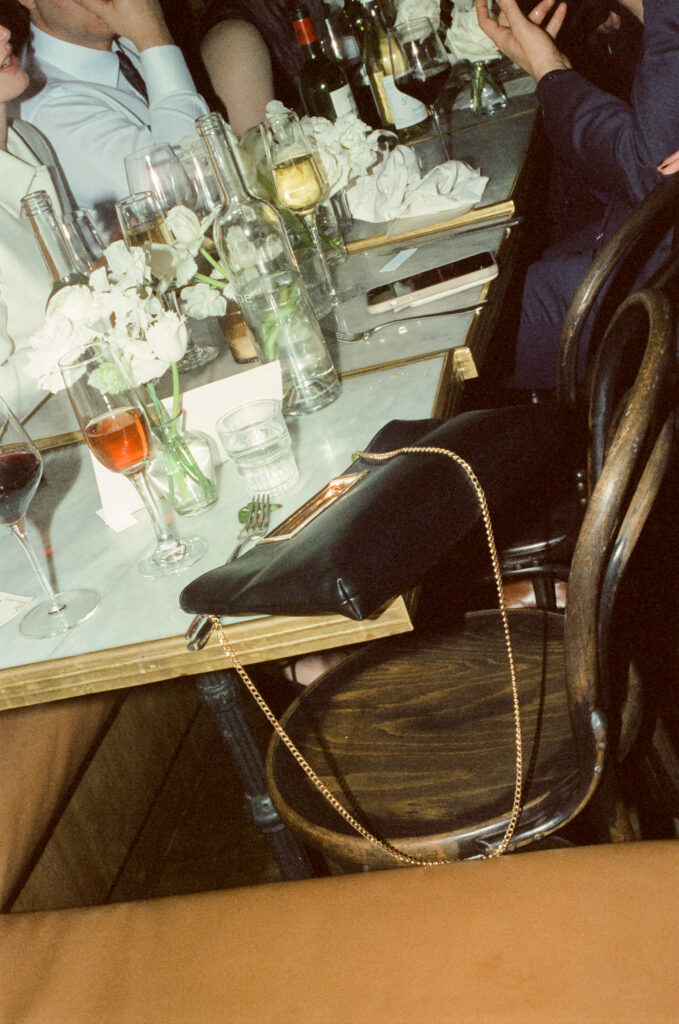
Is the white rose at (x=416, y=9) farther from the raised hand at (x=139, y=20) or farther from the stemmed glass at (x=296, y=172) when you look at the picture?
the stemmed glass at (x=296, y=172)

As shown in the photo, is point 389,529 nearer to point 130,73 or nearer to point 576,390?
point 576,390

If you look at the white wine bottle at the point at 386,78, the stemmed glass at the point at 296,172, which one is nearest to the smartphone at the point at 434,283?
the stemmed glass at the point at 296,172

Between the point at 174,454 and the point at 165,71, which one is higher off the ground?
the point at 165,71

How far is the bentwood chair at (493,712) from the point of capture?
74 centimetres

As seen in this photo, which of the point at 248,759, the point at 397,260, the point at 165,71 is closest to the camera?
the point at 248,759

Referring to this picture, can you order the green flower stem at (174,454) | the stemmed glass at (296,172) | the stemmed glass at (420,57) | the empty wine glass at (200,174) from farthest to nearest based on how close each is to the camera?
the stemmed glass at (420,57) < the empty wine glass at (200,174) < the stemmed glass at (296,172) < the green flower stem at (174,454)

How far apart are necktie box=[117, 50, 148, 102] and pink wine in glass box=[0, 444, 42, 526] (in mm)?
3018

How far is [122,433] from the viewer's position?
0.99 m

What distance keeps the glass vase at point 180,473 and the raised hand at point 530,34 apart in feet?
4.21

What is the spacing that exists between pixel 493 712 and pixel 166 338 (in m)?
0.63

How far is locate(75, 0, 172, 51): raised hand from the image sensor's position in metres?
2.86

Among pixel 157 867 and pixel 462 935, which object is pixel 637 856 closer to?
pixel 462 935

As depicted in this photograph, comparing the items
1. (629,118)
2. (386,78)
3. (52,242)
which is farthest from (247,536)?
(386,78)

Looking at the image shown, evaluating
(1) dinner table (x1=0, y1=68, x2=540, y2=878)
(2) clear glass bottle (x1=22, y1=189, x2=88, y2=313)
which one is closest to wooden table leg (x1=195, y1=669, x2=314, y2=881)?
(1) dinner table (x1=0, y1=68, x2=540, y2=878)
